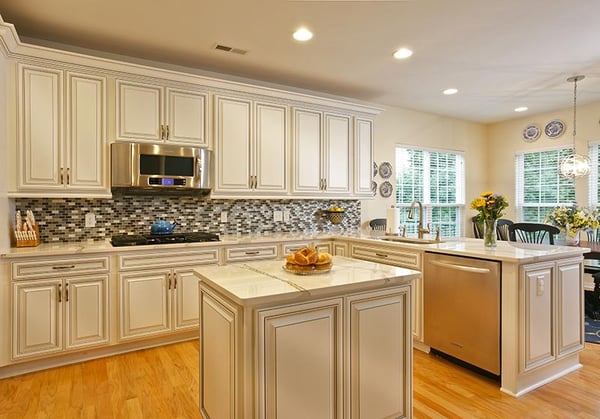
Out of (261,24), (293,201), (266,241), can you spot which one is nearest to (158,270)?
(266,241)

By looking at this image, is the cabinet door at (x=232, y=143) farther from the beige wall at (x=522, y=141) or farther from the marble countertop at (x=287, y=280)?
the beige wall at (x=522, y=141)

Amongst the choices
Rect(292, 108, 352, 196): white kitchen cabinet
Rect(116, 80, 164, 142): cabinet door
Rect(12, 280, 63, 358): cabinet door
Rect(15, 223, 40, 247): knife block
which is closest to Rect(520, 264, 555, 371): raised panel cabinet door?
Rect(292, 108, 352, 196): white kitchen cabinet

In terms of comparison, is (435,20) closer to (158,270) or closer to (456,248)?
(456,248)

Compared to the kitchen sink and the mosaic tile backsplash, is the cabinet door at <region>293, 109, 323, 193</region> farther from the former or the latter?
the kitchen sink

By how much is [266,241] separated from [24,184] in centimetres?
203

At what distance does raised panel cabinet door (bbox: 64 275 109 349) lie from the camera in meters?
2.80

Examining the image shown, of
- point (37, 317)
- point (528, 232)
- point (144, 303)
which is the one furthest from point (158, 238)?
point (528, 232)

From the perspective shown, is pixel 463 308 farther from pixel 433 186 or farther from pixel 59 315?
pixel 433 186

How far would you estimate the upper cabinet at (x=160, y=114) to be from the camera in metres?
3.19

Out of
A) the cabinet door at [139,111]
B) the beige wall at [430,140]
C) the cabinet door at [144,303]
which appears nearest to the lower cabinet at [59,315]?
the cabinet door at [144,303]

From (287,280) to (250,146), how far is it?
235 centimetres

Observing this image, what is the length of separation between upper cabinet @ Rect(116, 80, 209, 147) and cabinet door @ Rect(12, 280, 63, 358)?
1.33m

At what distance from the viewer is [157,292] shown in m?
3.13

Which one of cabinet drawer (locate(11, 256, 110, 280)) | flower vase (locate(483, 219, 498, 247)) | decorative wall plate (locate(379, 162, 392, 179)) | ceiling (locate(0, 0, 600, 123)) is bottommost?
cabinet drawer (locate(11, 256, 110, 280))
